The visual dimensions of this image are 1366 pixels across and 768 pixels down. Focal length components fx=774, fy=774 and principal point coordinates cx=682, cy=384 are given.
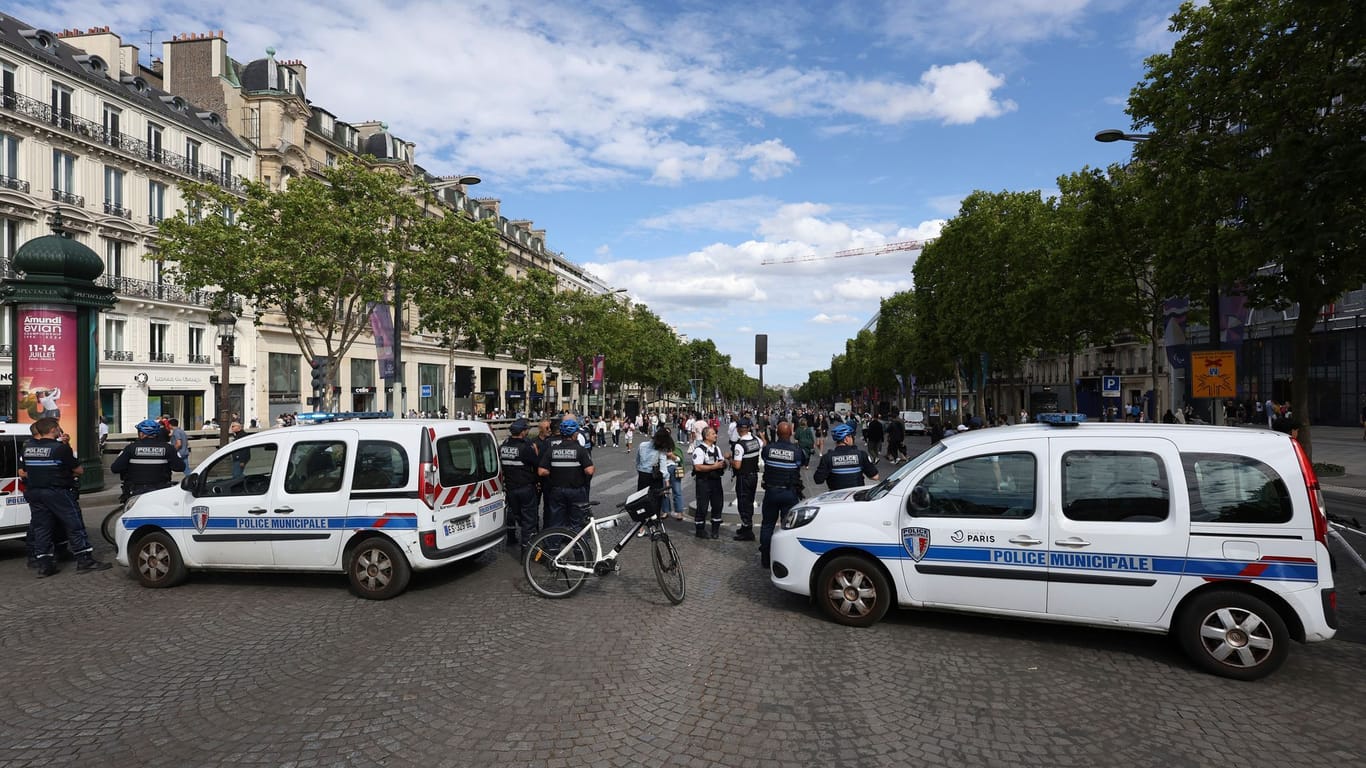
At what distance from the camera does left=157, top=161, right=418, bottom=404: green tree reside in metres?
21.2

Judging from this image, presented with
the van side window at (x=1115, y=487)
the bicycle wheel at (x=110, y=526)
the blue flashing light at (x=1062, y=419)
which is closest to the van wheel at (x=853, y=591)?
the van side window at (x=1115, y=487)

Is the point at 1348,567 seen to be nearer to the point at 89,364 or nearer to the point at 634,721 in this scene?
the point at 634,721

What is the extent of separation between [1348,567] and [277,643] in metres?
10.9

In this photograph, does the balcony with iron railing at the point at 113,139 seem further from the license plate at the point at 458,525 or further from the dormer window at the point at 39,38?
the license plate at the point at 458,525

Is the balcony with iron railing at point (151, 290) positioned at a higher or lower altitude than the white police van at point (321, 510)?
higher

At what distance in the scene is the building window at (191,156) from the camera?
125 feet

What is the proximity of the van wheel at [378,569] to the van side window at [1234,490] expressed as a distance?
6.56 meters

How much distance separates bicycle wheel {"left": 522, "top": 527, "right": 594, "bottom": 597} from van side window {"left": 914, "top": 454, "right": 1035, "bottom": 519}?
129 inches

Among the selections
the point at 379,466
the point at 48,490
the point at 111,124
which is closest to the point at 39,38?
the point at 111,124

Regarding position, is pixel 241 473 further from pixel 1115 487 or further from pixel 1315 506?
pixel 1315 506

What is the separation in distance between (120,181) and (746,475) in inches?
1459

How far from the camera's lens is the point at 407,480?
729cm

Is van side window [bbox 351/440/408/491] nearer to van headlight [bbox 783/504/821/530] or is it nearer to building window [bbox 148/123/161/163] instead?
van headlight [bbox 783/504/821/530]

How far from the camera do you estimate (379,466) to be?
739cm
